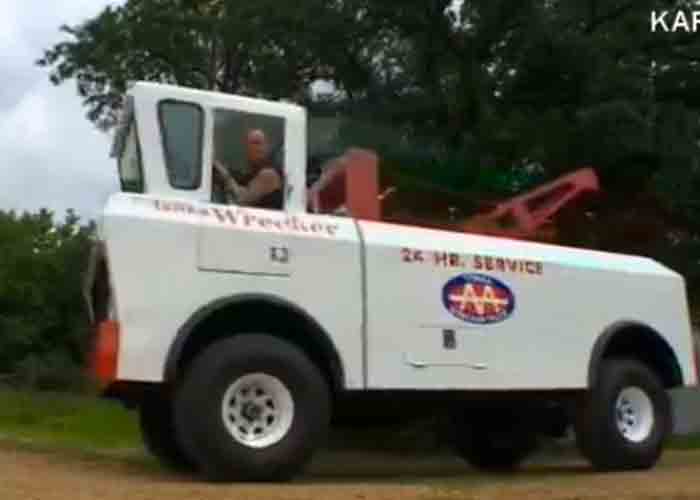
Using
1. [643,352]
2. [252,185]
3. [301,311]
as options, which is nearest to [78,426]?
[643,352]

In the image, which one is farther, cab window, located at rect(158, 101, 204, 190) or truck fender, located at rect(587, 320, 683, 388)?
truck fender, located at rect(587, 320, 683, 388)

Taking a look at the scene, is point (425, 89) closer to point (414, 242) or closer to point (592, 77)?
point (592, 77)

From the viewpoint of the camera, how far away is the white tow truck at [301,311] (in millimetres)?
10914

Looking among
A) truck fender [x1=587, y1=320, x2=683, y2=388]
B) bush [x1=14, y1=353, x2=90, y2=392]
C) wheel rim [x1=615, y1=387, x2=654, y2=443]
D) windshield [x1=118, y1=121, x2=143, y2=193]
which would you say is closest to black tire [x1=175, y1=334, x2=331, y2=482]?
windshield [x1=118, y1=121, x2=143, y2=193]

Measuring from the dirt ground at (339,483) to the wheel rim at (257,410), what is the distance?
43cm

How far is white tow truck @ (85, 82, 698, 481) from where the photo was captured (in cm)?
1091

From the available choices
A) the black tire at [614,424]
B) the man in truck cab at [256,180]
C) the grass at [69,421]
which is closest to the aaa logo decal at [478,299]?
the black tire at [614,424]

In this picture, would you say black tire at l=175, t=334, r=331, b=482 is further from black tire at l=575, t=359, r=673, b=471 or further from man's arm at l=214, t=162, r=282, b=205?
black tire at l=575, t=359, r=673, b=471

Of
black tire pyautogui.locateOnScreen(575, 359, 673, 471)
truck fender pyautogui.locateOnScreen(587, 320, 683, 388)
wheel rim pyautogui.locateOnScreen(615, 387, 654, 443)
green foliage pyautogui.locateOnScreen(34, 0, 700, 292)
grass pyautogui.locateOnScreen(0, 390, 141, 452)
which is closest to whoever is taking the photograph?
truck fender pyautogui.locateOnScreen(587, 320, 683, 388)

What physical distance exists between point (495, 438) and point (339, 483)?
2924 millimetres

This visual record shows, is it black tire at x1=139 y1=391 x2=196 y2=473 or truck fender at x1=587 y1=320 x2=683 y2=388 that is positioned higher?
truck fender at x1=587 y1=320 x2=683 y2=388

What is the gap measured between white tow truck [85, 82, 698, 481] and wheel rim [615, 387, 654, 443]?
4 centimetres

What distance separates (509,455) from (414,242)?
3.92 metres

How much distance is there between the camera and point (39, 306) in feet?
115
